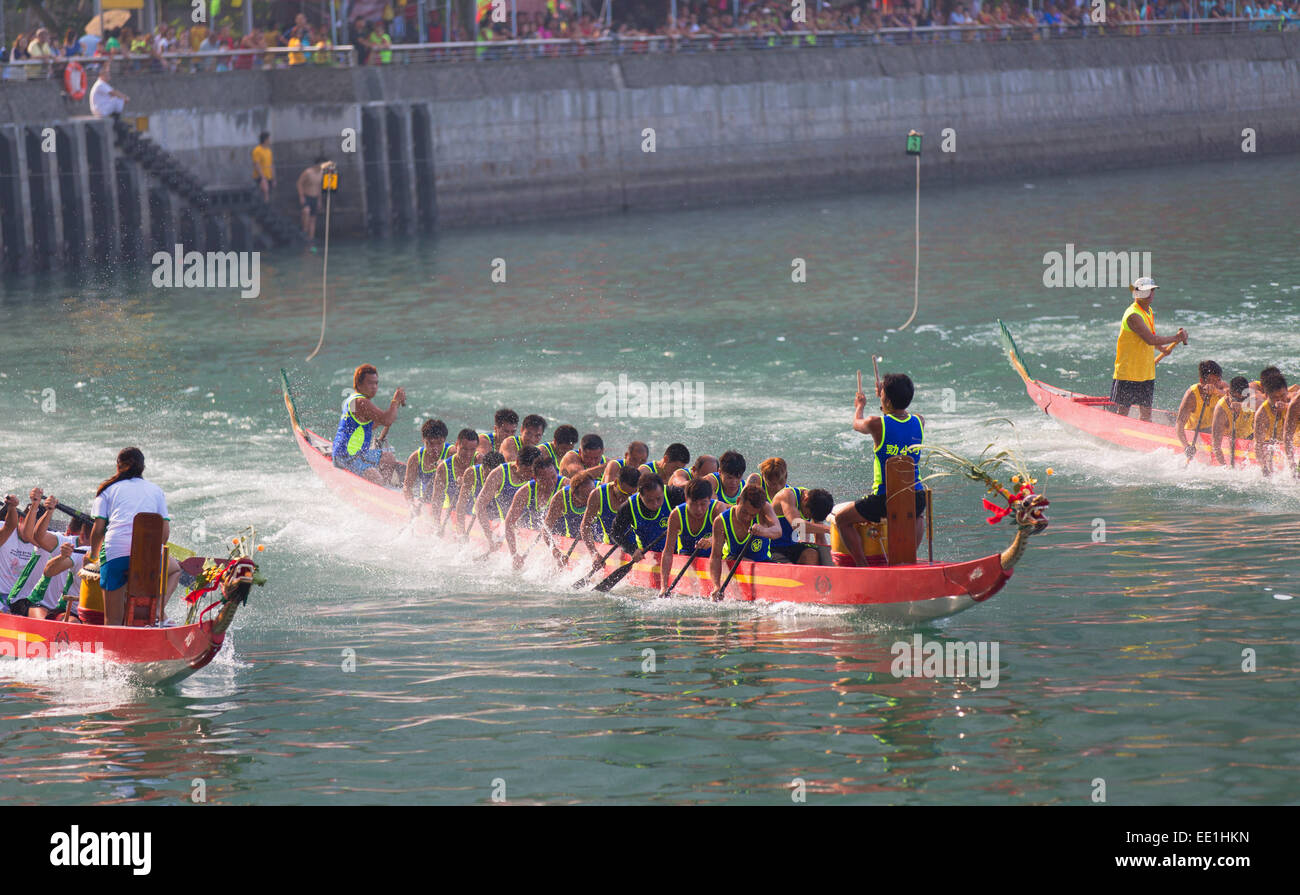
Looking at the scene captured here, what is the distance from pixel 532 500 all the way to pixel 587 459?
0.79m

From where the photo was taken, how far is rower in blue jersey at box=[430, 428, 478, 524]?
18.5 m

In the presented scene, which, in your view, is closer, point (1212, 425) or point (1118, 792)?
point (1118, 792)

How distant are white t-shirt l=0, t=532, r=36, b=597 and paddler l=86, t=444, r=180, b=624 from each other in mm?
1271

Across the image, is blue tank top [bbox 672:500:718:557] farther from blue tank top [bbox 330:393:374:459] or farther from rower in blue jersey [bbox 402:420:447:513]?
blue tank top [bbox 330:393:374:459]

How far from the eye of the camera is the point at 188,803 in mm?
11938

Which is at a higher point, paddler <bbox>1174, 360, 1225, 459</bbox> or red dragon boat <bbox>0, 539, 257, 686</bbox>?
paddler <bbox>1174, 360, 1225, 459</bbox>

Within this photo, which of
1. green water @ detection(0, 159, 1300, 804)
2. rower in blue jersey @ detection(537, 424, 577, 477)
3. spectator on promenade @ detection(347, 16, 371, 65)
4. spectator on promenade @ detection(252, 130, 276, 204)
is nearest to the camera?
green water @ detection(0, 159, 1300, 804)

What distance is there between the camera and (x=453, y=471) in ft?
61.0

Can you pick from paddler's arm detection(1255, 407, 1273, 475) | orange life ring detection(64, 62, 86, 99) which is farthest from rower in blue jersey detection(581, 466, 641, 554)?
orange life ring detection(64, 62, 86, 99)

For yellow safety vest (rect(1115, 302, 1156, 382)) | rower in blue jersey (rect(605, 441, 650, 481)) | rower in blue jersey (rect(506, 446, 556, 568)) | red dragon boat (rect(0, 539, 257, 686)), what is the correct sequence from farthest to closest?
1. yellow safety vest (rect(1115, 302, 1156, 382))
2. rower in blue jersey (rect(506, 446, 556, 568))
3. rower in blue jersey (rect(605, 441, 650, 481))
4. red dragon boat (rect(0, 539, 257, 686))

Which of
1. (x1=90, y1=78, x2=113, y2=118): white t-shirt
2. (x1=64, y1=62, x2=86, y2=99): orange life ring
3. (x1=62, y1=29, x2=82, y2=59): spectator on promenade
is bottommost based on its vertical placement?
(x1=90, y1=78, x2=113, y2=118): white t-shirt
